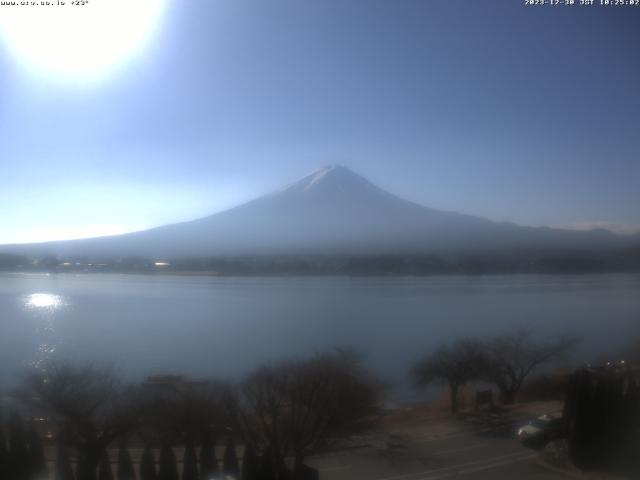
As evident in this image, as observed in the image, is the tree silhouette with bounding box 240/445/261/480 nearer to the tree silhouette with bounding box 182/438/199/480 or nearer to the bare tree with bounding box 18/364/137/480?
the tree silhouette with bounding box 182/438/199/480

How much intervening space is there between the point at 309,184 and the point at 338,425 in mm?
1939

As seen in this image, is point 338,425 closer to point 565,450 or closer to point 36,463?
point 565,450

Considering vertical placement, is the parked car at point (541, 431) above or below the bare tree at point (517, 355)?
below

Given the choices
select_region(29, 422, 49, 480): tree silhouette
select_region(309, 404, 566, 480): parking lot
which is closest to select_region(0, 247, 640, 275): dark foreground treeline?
select_region(309, 404, 566, 480): parking lot

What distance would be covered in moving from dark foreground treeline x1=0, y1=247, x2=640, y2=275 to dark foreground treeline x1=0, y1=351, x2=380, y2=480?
4.24 ft

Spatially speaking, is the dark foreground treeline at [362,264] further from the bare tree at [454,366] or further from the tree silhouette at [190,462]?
the tree silhouette at [190,462]

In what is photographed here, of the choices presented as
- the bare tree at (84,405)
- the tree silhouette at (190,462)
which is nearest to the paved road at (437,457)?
the tree silhouette at (190,462)

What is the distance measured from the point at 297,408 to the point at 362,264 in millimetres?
1721

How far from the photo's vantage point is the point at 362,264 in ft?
16.5

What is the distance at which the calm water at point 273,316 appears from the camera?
4.07m

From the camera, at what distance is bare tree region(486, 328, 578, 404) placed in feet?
14.8

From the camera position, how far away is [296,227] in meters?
4.99

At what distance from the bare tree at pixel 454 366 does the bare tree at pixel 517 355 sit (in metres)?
0.12

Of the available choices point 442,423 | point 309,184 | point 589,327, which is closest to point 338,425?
point 442,423
